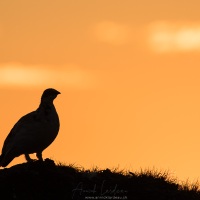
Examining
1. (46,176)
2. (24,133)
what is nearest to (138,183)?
(46,176)

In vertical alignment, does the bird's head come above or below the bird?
above

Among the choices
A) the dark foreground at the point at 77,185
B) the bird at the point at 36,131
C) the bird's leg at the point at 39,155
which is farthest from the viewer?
the bird's leg at the point at 39,155

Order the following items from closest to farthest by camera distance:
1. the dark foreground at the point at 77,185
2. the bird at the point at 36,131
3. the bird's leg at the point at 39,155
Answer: the dark foreground at the point at 77,185 < the bird at the point at 36,131 < the bird's leg at the point at 39,155

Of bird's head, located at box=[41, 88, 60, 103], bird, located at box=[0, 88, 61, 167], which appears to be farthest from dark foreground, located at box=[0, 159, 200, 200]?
bird's head, located at box=[41, 88, 60, 103]

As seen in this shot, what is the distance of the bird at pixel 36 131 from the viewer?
18.0 m

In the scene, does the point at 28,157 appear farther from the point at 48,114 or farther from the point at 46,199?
the point at 46,199

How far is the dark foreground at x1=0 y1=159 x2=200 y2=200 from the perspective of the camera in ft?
54.4

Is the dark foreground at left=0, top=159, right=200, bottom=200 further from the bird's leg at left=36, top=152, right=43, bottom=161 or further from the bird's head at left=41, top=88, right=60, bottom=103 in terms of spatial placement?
the bird's head at left=41, top=88, right=60, bottom=103

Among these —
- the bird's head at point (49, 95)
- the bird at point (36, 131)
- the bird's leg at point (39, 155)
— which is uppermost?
the bird's head at point (49, 95)

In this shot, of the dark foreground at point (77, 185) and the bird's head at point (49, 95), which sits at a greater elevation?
the bird's head at point (49, 95)

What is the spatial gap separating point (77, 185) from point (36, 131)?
223cm

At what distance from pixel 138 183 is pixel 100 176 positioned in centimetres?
114

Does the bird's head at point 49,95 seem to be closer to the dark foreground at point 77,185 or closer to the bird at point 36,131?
the bird at point 36,131

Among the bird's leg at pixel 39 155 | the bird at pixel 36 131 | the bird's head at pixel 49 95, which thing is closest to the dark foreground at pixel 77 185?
the bird at pixel 36 131
